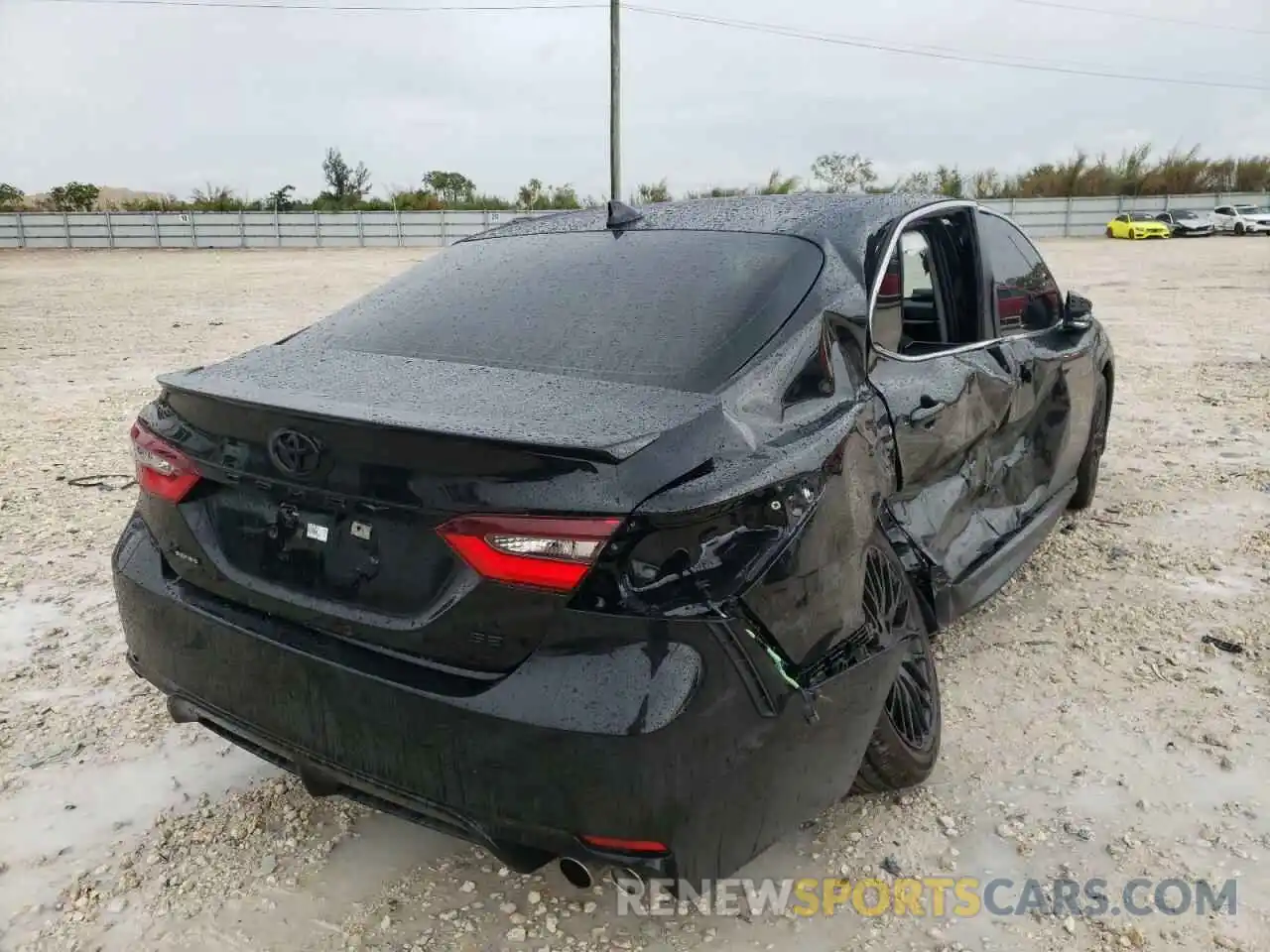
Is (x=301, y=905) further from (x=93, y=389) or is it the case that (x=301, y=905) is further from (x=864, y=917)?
(x=93, y=389)

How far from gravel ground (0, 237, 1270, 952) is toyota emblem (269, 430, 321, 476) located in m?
1.00

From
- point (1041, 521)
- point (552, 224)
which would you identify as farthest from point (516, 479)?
point (1041, 521)

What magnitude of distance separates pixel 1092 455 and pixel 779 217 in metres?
2.61

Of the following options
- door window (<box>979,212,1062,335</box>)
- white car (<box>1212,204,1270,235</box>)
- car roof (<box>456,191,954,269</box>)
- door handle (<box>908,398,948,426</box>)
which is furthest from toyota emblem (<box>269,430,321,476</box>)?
white car (<box>1212,204,1270,235</box>)

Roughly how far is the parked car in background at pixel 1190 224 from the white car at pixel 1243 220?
0.49 meters

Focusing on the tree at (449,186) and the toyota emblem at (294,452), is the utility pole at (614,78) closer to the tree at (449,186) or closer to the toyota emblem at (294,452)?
the tree at (449,186)

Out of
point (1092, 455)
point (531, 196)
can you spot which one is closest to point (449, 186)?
point (531, 196)

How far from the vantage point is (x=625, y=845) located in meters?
1.67

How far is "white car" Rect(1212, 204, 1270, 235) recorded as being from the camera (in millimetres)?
37781

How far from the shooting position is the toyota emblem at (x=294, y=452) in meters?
1.85

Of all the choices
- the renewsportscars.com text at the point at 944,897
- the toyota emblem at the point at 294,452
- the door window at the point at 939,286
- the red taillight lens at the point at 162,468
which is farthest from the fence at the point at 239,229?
the renewsportscars.com text at the point at 944,897

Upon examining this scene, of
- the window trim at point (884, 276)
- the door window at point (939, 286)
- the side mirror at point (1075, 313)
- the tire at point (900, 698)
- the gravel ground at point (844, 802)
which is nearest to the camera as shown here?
the gravel ground at point (844, 802)

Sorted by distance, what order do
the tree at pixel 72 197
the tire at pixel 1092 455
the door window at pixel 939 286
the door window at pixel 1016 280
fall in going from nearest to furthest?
the door window at pixel 939 286, the door window at pixel 1016 280, the tire at pixel 1092 455, the tree at pixel 72 197

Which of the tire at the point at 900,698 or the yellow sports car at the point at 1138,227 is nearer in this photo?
the tire at the point at 900,698
